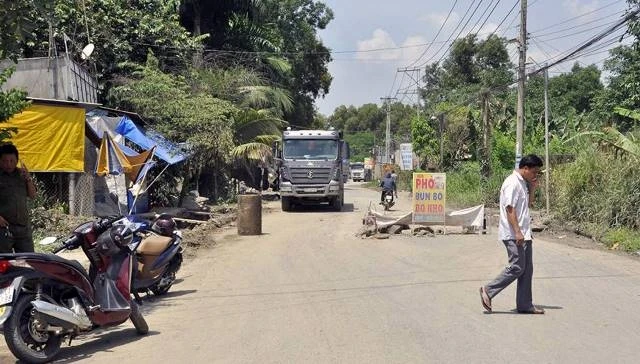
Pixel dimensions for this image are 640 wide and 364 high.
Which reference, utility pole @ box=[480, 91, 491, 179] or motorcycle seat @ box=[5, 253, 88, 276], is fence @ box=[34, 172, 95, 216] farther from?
utility pole @ box=[480, 91, 491, 179]

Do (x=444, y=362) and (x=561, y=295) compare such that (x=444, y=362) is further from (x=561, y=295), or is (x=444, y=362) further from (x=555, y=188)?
(x=555, y=188)

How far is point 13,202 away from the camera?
24.3 feet

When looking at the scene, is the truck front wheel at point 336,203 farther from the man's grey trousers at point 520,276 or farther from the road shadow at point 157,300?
the man's grey trousers at point 520,276

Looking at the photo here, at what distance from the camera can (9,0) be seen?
6926 millimetres

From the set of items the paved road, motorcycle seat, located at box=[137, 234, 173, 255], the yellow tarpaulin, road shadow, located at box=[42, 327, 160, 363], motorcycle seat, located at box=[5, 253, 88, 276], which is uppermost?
the yellow tarpaulin

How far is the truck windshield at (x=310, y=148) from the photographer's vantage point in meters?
26.4

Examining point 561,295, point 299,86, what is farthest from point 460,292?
point 299,86

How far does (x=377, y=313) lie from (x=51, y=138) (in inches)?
458

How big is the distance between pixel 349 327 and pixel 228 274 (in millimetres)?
4558

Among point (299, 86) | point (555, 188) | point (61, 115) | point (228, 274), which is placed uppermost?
point (299, 86)

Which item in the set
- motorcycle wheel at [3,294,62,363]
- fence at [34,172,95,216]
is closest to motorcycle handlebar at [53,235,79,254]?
motorcycle wheel at [3,294,62,363]

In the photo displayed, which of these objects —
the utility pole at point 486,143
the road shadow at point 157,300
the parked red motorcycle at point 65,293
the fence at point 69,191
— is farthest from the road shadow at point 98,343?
the utility pole at point 486,143

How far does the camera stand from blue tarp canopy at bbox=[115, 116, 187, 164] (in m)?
19.2

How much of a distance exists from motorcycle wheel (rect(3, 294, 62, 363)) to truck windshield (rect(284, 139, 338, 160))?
66.6 feet
